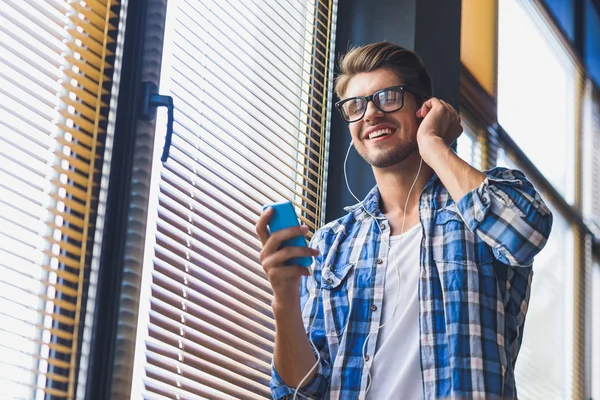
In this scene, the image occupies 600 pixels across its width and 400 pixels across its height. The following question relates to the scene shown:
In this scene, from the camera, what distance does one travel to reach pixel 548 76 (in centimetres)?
454

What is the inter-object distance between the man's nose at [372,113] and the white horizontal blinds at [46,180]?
601 mm

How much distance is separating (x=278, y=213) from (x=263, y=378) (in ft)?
2.46

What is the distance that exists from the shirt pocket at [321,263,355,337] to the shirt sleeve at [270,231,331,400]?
0.11 ft

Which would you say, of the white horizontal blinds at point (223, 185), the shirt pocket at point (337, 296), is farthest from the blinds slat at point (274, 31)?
the shirt pocket at point (337, 296)

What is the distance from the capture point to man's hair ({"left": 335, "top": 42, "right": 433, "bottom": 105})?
215cm

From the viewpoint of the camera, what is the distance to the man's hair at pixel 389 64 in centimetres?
215

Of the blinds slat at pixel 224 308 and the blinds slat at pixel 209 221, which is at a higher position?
the blinds slat at pixel 209 221

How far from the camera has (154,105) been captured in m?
1.91

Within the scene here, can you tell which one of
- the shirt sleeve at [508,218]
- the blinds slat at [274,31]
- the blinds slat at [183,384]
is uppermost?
the blinds slat at [274,31]

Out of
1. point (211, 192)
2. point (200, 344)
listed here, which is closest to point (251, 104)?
point (211, 192)

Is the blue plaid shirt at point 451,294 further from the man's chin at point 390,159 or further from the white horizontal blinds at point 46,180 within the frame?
→ the white horizontal blinds at point 46,180

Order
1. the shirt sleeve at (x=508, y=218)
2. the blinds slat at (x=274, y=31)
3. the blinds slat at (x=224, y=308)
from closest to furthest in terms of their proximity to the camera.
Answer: the shirt sleeve at (x=508, y=218) → the blinds slat at (x=224, y=308) → the blinds slat at (x=274, y=31)

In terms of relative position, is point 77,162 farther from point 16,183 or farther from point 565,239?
point 565,239

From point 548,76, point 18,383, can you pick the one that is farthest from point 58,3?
point 548,76
